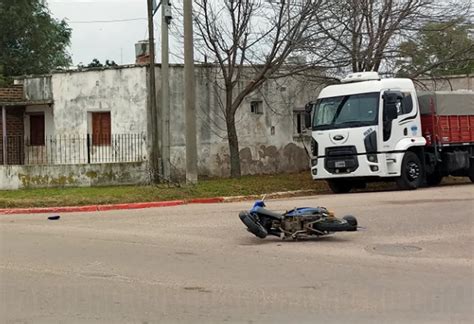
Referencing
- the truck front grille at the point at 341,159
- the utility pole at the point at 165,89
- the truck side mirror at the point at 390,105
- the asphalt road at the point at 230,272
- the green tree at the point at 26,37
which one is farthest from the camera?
the green tree at the point at 26,37

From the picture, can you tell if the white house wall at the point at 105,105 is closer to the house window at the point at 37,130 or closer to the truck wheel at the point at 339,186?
the house window at the point at 37,130

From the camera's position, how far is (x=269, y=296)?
23.6ft

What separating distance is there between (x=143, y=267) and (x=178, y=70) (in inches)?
635

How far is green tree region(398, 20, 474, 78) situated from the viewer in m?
23.9

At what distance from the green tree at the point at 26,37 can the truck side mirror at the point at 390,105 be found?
25434 mm

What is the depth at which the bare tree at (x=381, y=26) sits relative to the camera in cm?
2294

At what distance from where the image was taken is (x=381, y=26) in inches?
923

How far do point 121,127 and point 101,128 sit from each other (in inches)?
46.8

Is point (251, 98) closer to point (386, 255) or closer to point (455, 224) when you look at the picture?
point (455, 224)

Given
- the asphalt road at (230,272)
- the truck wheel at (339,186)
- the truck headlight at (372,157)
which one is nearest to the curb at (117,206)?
the asphalt road at (230,272)

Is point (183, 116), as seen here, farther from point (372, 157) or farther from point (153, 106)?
point (372, 157)

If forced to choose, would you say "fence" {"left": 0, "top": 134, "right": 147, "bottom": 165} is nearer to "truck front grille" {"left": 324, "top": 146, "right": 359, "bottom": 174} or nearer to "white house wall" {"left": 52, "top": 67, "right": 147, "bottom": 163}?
"white house wall" {"left": 52, "top": 67, "right": 147, "bottom": 163}

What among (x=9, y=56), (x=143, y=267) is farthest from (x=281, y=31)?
(x=9, y=56)

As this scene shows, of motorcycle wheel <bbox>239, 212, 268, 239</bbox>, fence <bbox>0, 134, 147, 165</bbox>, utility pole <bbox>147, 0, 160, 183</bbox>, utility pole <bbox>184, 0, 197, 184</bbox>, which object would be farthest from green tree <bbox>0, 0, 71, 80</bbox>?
motorcycle wheel <bbox>239, 212, 268, 239</bbox>
